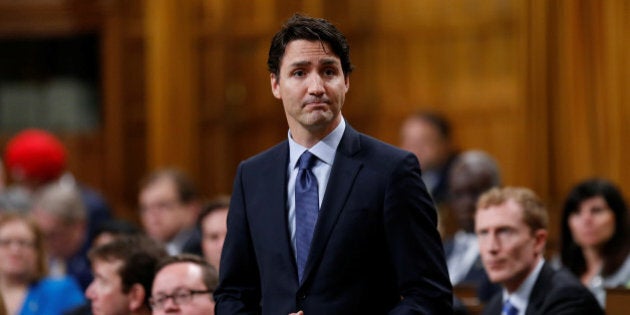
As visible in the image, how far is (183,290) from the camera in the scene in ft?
13.8

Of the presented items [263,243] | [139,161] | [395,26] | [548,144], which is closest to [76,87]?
[139,161]

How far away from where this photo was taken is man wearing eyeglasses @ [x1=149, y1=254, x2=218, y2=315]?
4.19 meters

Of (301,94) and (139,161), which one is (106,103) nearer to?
(139,161)

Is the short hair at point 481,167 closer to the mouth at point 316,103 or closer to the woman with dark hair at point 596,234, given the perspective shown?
the woman with dark hair at point 596,234

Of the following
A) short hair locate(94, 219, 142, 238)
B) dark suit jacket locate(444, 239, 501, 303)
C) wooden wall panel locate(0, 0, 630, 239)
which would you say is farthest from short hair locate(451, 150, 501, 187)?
wooden wall panel locate(0, 0, 630, 239)

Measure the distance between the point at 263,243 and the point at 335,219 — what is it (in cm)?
20

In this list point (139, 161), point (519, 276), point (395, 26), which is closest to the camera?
point (519, 276)

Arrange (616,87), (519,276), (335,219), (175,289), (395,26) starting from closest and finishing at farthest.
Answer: (335,219) → (175,289) → (519,276) → (616,87) → (395,26)

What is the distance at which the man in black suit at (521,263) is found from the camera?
14.4 ft

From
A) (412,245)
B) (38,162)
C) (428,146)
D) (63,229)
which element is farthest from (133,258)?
(38,162)

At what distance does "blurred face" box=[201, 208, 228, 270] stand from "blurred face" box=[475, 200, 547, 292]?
4.07 ft

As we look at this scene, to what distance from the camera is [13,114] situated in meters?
11.0

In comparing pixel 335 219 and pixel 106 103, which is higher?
pixel 335 219

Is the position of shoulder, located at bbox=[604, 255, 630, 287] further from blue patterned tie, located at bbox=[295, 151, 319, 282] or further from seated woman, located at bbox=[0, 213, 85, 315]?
blue patterned tie, located at bbox=[295, 151, 319, 282]
